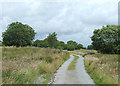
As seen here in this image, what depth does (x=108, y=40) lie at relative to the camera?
39.4 m

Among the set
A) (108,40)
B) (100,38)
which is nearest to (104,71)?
(108,40)

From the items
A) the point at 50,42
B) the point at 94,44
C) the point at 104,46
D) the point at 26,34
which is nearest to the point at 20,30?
the point at 26,34

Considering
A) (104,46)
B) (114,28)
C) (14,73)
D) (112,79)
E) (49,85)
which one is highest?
(114,28)

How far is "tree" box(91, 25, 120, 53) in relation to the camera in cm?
3878

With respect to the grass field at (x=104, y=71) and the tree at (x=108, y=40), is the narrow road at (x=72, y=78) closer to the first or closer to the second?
the grass field at (x=104, y=71)

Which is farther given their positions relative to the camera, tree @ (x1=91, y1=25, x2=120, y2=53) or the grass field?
tree @ (x1=91, y1=25, x2=120, y2=53)

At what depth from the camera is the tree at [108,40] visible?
38781 mm

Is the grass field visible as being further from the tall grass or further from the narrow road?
the narrow road

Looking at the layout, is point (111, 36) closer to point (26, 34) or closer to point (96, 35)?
point (96, 35)

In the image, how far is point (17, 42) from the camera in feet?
175

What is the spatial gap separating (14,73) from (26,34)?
51246 millimetres

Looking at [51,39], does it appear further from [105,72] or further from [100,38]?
[105,72]

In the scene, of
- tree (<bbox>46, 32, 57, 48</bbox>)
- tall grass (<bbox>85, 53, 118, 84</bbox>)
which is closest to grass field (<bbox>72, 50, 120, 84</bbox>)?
tall grass (<bbox>85, 53, 118, 84</bbox>)

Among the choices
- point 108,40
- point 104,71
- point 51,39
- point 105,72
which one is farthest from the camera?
point 51,39
